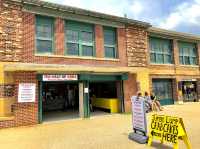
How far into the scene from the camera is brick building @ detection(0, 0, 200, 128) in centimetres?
1241

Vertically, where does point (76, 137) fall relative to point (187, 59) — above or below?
below

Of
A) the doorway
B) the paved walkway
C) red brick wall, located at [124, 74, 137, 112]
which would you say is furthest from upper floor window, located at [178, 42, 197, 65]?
the paved walkway

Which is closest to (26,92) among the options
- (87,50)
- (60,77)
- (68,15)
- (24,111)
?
(24,111)

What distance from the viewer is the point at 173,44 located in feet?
70.6

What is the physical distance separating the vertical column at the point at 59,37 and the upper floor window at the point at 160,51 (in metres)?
8.78

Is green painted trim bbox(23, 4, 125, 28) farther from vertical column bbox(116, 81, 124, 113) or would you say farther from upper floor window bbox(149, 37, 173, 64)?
upper floor window bbox(149, 37, 173, 64)

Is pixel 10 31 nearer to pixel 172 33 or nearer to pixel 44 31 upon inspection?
pixel 44 31

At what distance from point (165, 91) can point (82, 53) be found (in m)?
9.65

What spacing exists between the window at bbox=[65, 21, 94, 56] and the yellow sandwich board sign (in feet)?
27.5

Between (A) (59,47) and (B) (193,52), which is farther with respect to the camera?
(B) (193,52)

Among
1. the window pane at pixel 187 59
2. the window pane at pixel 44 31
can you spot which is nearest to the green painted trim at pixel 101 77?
the window pane at pixel 44 31

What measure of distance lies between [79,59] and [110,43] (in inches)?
119

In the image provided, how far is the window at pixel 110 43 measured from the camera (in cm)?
1648

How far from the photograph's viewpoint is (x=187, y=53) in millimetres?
23031
